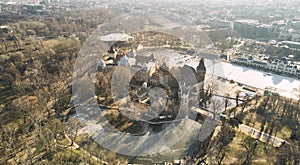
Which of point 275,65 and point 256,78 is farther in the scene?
point 275,65

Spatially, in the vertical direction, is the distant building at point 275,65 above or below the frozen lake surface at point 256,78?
above

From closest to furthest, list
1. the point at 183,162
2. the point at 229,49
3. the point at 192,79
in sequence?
1. the point at 183,162
2. the point at 192,79
3. the point at 229,49

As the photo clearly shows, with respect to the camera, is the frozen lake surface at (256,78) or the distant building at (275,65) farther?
the distant building at (275,65)

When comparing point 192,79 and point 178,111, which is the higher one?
point 192,79

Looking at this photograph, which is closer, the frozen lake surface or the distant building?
the frozen lake surface

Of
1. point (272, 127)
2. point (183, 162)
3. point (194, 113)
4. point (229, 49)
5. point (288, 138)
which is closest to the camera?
point (183, 162)

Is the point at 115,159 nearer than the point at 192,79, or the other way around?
the point at 115,159

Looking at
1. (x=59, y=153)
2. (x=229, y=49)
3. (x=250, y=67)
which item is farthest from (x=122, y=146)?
(x=229, y=49)

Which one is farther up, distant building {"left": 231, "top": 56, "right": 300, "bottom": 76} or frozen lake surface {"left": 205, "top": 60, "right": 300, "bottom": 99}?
distant building {"left": 231, "top": 56, "right": 300, "bottom": 76}

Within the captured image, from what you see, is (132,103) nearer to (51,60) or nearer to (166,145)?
(166,145)

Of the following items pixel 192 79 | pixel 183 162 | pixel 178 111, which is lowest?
pixel 183 162

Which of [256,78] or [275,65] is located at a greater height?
[275,65]
